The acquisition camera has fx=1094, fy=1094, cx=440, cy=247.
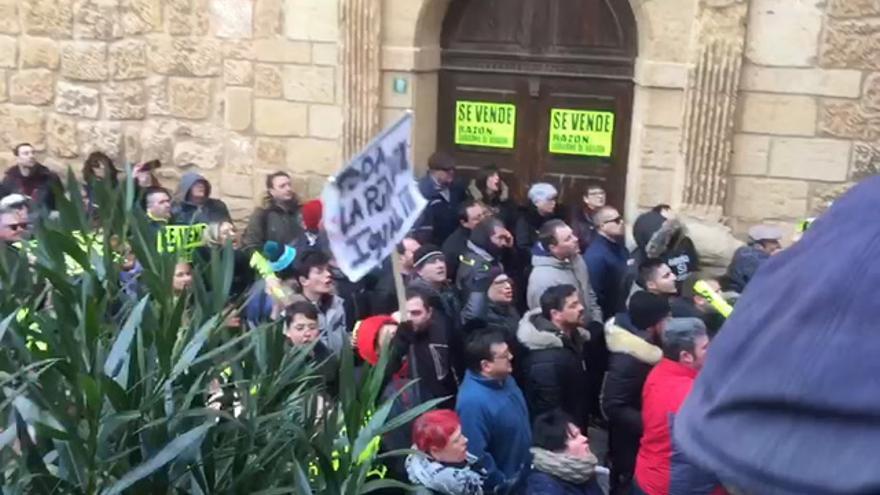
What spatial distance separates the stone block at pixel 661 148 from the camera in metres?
9.00

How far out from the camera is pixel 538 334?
565cm

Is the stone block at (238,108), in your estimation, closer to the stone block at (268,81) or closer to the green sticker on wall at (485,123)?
the stone block at (268,81)

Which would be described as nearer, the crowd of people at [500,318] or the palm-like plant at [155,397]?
the palm-like plant at [155,397]

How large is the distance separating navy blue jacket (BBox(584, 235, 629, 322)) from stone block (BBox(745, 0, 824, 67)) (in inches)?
87.0

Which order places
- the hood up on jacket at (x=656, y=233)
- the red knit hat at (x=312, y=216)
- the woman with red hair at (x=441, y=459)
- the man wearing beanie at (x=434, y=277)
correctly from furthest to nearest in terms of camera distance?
the red knit hat at (x=312, y=216) → the hood up on jacket at (x=656, y=233) → the man wearing beanie at (x=434, y=277) → the woman with red hair at (x=441, y=459)

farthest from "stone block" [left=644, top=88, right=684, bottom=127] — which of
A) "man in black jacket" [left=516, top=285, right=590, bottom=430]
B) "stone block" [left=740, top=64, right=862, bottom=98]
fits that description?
→ "man in black jacket" [left=516, top=285, right=590, bottom=430]

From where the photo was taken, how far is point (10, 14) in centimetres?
1056

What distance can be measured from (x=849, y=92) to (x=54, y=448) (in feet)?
24.6

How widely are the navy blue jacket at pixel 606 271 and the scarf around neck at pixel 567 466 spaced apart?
3036mm

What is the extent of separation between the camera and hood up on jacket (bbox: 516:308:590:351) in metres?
5.62

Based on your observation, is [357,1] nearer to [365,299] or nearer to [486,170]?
[486,170]

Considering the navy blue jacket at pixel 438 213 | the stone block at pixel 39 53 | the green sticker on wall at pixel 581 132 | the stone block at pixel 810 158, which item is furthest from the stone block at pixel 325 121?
the stone block at pixel 810 158

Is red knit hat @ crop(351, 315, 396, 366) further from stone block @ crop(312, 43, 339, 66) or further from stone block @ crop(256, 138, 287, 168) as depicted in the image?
stone block @ crop(256, 138, 287, 168)

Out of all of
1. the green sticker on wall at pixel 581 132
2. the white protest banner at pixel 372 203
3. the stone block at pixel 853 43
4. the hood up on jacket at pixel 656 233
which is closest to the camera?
the white protest banner at pixel 372 203
